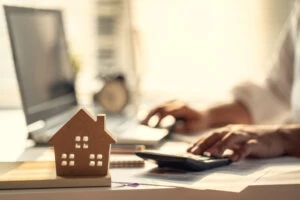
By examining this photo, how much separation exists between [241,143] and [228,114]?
1.34 feet

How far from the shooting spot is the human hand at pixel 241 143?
1.11m

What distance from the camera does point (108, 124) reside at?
4.87ft

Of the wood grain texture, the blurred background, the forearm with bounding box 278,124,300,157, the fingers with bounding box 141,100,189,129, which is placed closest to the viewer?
the wood grain texture

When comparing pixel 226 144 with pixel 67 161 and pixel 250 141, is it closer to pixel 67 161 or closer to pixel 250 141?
pixel 250 141

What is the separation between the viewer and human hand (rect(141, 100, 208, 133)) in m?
1.45

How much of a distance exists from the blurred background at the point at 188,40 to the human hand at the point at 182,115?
0.35m

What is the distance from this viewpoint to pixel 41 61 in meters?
1.35

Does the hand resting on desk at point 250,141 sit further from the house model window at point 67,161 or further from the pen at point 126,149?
the house model window at point 67,161

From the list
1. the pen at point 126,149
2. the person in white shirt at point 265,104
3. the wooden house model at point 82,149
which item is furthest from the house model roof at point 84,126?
the person in white shirt at point 265,104

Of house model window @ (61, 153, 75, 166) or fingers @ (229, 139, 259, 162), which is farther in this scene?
fingers @ (229, 139, 259, 162)

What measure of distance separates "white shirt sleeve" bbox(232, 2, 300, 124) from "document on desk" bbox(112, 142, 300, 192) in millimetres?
407

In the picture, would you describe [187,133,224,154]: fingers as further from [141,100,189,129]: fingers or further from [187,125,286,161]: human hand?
[141,100,189,129]: fingers

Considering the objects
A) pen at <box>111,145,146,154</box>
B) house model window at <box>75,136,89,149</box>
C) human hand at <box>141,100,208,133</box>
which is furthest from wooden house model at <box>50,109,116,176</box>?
human hand at <box>141,100,208,133</box>

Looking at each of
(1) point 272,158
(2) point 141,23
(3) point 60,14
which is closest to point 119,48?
(2) point 141,23
